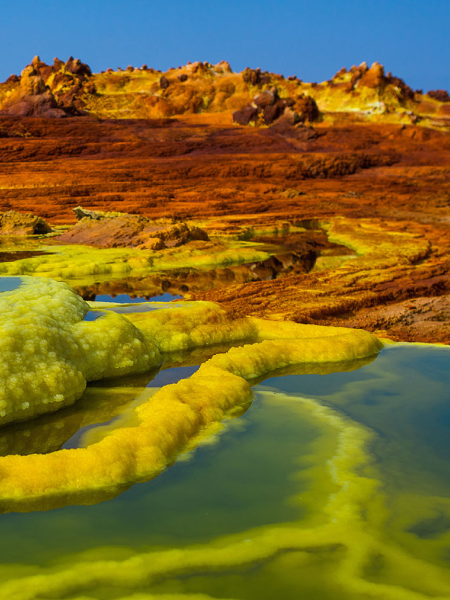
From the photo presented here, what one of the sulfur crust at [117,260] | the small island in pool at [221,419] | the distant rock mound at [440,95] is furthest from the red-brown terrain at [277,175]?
the distant rock mound at [440,95]

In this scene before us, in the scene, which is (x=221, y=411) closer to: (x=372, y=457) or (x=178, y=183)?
(x=372, y=457)

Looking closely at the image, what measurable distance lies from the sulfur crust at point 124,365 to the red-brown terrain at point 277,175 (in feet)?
3.02

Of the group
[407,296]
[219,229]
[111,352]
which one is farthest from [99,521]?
[219,229]

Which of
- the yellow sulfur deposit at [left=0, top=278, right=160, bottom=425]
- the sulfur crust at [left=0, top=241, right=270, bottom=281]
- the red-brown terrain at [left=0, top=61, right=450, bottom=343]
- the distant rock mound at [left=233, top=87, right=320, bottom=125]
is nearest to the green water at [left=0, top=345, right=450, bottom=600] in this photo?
the yellow sulfur deposit at [left=0, top=278, right=160, bottom=425]

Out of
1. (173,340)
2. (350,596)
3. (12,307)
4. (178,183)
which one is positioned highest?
(178,183)

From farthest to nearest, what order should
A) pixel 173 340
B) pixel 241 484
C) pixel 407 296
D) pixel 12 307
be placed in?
pixel 407 296 < pixel 173 340 < pixel 12 307 < pixel 241 484

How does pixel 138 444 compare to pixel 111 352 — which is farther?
pixel 111 352

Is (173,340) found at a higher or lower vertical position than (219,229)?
lower

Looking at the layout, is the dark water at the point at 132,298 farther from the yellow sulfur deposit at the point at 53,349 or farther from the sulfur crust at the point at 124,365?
the yellow sulfur deposit at the point at 53,349

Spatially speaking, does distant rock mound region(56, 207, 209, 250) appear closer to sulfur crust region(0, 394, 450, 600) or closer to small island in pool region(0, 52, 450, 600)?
small island in pool region(0, 52, 450, 600)

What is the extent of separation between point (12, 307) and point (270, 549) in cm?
298

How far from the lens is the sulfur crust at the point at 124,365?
3.34 metres

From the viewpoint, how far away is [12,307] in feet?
15.7

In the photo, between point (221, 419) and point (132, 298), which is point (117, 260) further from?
point (221, 419)
